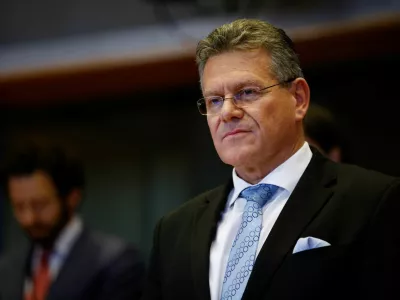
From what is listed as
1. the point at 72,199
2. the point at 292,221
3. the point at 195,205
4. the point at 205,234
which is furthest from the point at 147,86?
the point at 292,221

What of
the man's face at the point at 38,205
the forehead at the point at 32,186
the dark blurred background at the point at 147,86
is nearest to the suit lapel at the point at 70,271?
the man's face at the point at 38,205

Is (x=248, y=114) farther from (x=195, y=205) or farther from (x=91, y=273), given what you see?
(x=91, y=273)

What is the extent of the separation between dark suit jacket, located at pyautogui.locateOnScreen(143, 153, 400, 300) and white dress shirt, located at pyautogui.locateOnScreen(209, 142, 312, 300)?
0.06ft

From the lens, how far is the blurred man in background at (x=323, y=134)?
6.68ft

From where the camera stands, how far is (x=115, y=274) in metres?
2.21

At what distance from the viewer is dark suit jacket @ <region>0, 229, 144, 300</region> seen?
220 centimetres

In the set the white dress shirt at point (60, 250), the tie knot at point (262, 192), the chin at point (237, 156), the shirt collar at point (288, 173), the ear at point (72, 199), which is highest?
the chin at point (237, 156)

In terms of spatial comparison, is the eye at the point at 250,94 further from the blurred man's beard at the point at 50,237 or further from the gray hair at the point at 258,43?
the blurred man's beard at the point at 50,237

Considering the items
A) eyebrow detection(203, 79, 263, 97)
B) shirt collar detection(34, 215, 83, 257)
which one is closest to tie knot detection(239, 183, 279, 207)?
eyebrow detection(203, 79, 263, 97)

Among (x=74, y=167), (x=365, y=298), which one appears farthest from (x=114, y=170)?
(x=365, y=298)

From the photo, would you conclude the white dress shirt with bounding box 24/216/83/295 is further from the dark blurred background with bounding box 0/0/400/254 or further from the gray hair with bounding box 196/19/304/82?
the gray hair with bounding box 196/19/304/82

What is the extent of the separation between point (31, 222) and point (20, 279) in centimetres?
19

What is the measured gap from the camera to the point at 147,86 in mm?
3883

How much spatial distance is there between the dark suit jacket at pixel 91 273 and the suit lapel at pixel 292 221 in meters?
0.87
